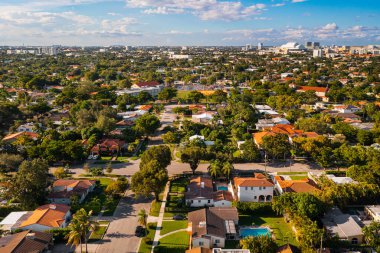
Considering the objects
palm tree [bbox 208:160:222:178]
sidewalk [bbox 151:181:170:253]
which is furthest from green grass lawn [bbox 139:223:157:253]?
palm tree [bbox 208:160:222:178]

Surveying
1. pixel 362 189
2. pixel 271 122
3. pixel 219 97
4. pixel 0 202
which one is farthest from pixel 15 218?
pixel 219 97

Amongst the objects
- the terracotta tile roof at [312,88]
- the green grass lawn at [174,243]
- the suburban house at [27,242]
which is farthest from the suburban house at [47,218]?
the terracotta tile roof at [312,88]

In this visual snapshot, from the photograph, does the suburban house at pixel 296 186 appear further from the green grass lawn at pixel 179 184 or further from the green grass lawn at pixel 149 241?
the green grass lawn at pixel 149 241

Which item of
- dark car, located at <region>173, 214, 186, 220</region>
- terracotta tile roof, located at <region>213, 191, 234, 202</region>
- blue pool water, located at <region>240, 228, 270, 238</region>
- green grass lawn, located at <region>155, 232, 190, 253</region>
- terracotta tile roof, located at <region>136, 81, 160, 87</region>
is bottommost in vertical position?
green grass lawn, located at <region>155, 232, 190, 253</region>

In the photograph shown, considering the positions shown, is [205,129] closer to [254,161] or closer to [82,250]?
[254,161]

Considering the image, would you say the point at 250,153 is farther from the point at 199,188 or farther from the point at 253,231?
the point at 253,231

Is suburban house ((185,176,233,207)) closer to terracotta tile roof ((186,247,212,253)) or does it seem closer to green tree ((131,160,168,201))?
green tree ((131,160,168,201))
